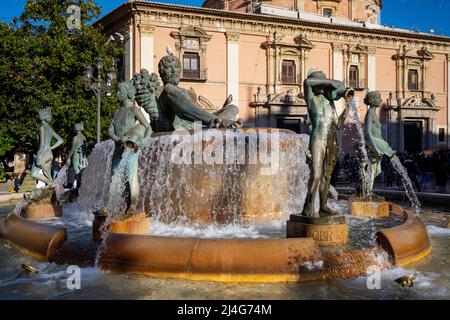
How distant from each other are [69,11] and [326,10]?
18734 millimetres

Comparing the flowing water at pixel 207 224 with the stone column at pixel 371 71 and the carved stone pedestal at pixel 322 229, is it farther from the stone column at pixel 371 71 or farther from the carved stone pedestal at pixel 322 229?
the stone column at pixel 371 71

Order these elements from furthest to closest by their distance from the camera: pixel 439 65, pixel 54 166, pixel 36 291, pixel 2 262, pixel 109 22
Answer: pixel 439 65 → pixel 109 22 → pixel 54 166 → pixel 2 262 → pixel 36 291

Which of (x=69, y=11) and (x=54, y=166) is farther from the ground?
(x=69, y=11)

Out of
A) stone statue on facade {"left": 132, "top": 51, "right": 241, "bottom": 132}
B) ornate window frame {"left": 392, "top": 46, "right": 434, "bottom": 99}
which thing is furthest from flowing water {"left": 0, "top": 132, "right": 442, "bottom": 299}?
ornate window frame {"left": 392, "top": 46, "right": 434, "bottom": 99}

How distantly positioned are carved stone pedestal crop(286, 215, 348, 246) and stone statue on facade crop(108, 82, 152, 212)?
6.16 feet

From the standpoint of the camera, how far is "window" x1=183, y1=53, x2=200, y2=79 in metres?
25.9

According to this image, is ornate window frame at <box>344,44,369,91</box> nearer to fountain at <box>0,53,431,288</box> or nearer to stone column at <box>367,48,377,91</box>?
stone column at <box>367,48,377,91</box>

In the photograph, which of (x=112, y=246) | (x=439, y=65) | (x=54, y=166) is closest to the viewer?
(x=112, y=246)

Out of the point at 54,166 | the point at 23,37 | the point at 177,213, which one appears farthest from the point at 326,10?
the point at 177,213

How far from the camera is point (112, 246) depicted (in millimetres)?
4328

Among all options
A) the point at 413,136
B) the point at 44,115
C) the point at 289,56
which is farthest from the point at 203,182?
the point at 413,136
